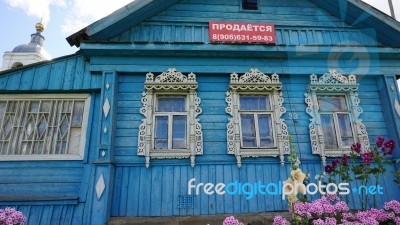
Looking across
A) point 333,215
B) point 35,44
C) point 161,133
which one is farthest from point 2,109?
point 35,44

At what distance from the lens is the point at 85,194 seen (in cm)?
495

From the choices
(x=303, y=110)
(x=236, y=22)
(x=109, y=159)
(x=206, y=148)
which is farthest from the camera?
(x=236, y=22)

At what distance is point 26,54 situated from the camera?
66.9 feet

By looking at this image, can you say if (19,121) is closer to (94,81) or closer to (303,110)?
(94,81)

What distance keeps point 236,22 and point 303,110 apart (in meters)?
2.47

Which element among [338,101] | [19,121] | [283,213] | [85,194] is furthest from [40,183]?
[338,101]

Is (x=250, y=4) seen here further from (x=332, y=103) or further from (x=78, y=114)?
(x=78, y=114)

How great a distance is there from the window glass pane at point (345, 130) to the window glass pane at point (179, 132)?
3311 millimetres

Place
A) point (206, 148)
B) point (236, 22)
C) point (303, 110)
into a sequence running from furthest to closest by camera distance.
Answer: point (236, 22)
point (303, 110)
point (206, 148)

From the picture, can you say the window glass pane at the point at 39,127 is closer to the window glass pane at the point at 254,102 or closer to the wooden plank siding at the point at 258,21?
the wooden plank siding at the point at 258,21

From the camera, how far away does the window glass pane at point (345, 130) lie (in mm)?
5586

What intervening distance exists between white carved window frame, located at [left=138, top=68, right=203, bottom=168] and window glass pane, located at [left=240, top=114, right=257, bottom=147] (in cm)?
90

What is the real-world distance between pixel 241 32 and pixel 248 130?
2.22 metres

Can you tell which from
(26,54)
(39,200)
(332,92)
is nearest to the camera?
(39,200)
